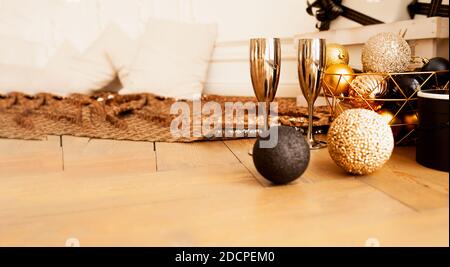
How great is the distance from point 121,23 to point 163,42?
1.29ft

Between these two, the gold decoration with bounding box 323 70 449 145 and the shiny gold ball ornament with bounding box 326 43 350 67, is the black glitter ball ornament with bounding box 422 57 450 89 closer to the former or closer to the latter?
the gold decoration with bounding box 323 70 449 145

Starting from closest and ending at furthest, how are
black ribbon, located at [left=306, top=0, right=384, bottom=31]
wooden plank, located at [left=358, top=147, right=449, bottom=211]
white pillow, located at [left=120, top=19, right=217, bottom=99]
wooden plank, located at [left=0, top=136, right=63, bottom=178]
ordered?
wooden plank, located at [left=358, top=147, right=449, bottom=211] → wooden plank, located at [left=0, top=136, right=63, bottom=178] → black ribbon, located at [left=306, top=0, right=384, bottom=31] → white pillow, located at [left=120, top=19, right=217, bottom=99]

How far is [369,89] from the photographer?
1034mm

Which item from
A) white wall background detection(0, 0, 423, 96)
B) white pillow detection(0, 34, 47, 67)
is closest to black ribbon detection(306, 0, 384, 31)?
white wall background detection(0, 0, 423, 96)

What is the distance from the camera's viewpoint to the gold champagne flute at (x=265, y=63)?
A: 974 millimetres

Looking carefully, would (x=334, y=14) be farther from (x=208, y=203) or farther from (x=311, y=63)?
(x=208, y=203)

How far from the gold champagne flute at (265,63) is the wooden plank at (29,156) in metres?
0.51

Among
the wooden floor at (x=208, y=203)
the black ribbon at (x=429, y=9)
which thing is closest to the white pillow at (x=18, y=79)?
the wooden floor at (x=208, y=203)

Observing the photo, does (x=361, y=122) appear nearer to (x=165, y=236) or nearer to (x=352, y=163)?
(x=352, y=163)

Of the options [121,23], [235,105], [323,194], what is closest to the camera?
[323,194]

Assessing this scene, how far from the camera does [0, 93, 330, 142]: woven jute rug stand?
1.28 meters

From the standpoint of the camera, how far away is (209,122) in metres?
1.32

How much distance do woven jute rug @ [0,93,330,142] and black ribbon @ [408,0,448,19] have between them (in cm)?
42

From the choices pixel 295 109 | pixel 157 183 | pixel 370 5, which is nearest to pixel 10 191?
pixel 157 183
